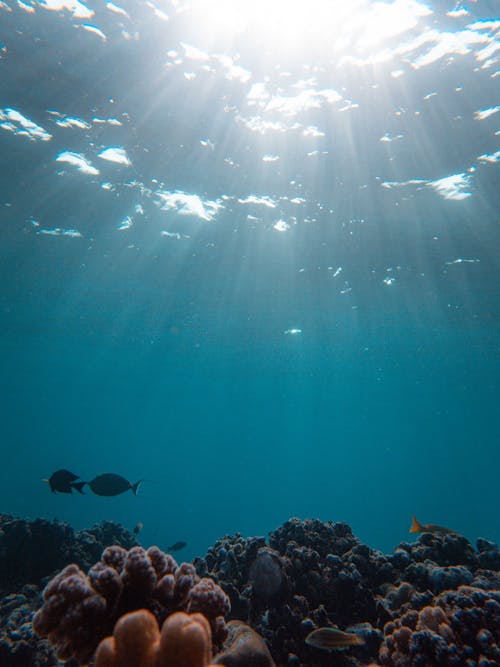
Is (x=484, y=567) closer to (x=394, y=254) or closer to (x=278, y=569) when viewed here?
(x=278, y=569)

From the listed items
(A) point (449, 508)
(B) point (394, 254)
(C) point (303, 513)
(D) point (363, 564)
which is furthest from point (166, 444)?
(D) point (363, 564)

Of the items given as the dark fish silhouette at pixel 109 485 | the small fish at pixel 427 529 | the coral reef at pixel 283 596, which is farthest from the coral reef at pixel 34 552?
the small fish at pixel 427 529

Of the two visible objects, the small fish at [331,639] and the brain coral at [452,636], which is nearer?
the brain coral at [452,636]

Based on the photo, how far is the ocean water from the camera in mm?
11352

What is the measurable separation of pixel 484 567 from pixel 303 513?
119 m

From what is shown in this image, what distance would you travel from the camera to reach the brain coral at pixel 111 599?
8.09 feet

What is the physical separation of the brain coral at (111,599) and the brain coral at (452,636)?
2.07 metres

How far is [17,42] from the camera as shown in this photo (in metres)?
11.9

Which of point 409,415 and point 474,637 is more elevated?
point 409,415

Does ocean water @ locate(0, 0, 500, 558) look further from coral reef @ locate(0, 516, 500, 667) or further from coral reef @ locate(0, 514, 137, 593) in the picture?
coral reef @ locate(0, 516, 500, 667)

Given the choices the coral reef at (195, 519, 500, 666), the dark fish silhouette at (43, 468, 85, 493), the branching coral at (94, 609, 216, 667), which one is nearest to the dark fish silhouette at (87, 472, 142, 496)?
the dark fish silhouette at (43, 468, 85, 493)

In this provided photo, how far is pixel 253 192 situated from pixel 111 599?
17.3 metres

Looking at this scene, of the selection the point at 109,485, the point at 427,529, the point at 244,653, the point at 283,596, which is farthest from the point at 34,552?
the point at 427,529

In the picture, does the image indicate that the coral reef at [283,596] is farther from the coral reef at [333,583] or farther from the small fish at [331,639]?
the small fish at [331,639]
